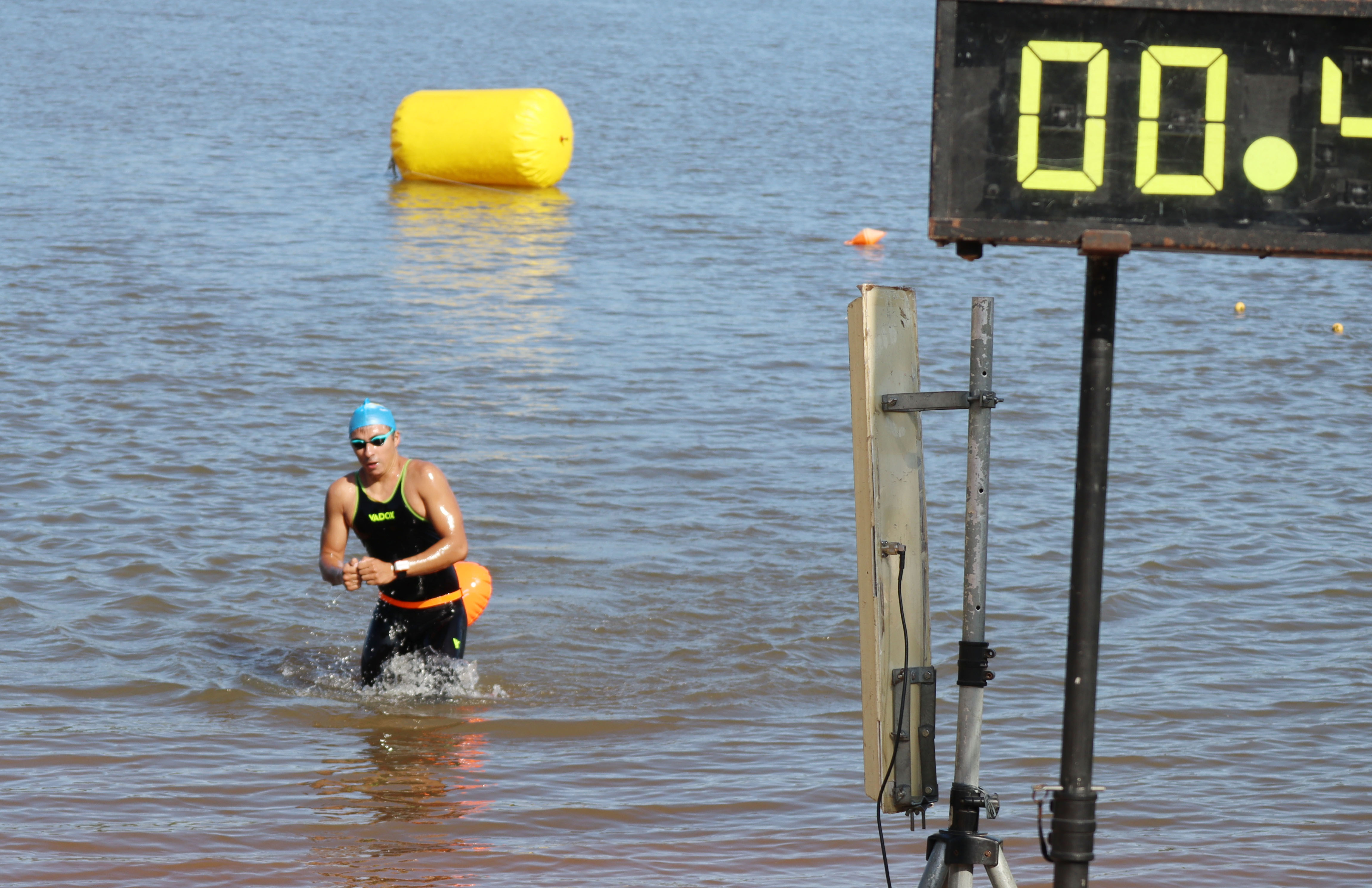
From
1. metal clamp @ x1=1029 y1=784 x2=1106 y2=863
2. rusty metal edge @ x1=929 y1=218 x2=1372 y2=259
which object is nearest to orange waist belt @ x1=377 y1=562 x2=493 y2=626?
metal clamp @ x1=1029 y1=784 x2=1106 y2=863

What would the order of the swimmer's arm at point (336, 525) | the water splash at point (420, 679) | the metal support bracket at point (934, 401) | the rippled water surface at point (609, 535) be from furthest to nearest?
the water splash at point (420, 679) < the swimmer's arm at point (336, 525) < the rippled water surface at point (609, 535) < the metal support bracket at point (934, 401)

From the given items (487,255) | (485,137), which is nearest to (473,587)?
(487,255)

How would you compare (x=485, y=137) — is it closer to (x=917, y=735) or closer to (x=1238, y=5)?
(x=917, y=735)

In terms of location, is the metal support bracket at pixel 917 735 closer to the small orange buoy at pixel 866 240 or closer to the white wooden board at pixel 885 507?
the white wooden board at pixel 885 507

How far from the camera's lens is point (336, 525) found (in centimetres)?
783

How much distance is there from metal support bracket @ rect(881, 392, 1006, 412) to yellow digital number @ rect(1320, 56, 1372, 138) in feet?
3.77

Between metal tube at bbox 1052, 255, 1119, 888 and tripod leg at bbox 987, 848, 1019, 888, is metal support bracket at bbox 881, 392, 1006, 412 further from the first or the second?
tripod leg at bbox 987, 848, 1019, 888

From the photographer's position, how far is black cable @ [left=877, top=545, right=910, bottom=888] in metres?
4.11

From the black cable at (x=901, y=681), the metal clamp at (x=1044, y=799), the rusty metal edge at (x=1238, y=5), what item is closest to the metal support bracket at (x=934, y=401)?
the black cable at (x=901, y=681)

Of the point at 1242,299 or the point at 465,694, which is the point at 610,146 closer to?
the point at 1242,299

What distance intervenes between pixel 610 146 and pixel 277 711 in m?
24.2

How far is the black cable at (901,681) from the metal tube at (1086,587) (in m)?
0.83

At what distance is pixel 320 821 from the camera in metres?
6.66

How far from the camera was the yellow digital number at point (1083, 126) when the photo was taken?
3137mm
